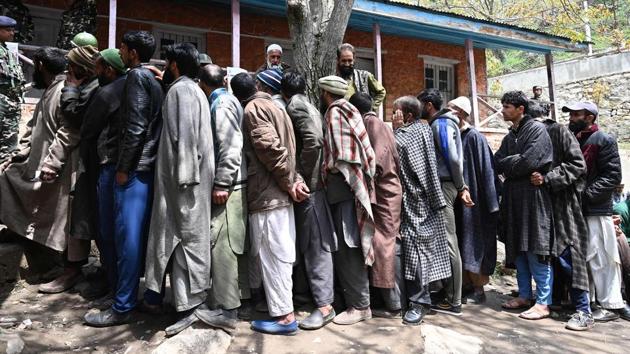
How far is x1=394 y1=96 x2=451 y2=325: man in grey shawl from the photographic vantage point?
3525 millimetres

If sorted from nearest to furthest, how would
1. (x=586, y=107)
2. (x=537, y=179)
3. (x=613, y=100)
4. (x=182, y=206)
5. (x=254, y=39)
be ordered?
(x=182, y=206), (x=537, y=179), (x=586, y=107), (x=254, y=39), (x=613, y=100)

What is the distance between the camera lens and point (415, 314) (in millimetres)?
3418

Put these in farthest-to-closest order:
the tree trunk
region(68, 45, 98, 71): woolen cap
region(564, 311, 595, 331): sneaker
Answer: the tree trunk → region(564, 311, 595, 331): sneaker → region(68, 45, 98, 71): woolen cap

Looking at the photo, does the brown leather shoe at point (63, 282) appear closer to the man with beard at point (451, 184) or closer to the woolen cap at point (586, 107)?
the man with beard at point (451, 184)

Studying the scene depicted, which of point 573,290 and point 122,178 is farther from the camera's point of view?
point 573,290

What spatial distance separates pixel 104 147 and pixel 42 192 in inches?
30.3

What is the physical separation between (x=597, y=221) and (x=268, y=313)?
2.84 meters

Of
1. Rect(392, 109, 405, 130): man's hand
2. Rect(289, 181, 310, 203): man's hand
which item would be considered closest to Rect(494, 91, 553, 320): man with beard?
Rect(392, 109, 405, 130): man's hand

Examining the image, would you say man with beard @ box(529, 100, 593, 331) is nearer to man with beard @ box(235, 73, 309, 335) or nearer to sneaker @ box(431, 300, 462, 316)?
sneaker @ box(431, 300, 462, 316)

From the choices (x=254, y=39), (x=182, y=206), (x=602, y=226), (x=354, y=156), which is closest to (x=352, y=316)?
(x=354, y=156)

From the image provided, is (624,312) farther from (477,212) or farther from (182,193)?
(182,193)

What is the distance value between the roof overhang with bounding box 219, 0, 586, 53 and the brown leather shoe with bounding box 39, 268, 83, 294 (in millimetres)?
6211

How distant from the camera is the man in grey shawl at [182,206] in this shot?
2.76 m

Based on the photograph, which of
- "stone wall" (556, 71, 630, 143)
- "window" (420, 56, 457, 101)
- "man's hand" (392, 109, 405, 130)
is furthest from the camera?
"stone wall" (556, 71, 630, 143)
